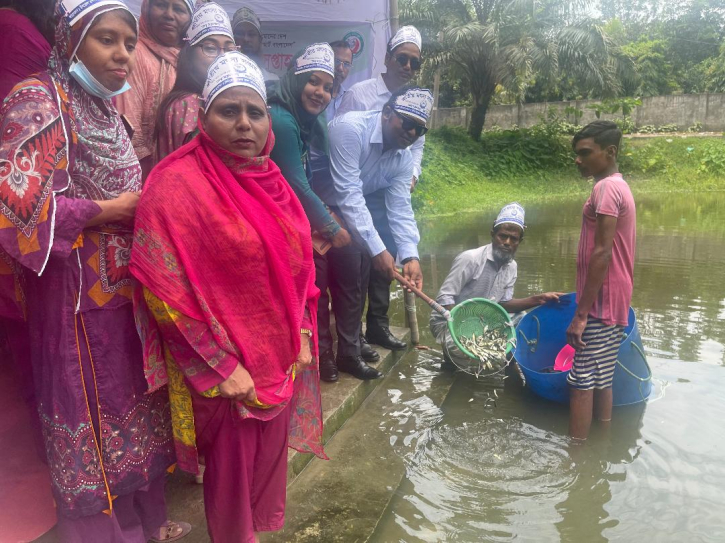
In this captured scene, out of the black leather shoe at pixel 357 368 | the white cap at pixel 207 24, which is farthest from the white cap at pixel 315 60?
the black leather shoe at pixel 357 368

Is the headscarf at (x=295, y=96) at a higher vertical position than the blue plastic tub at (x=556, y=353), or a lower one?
higher

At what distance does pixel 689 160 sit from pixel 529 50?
7025mm

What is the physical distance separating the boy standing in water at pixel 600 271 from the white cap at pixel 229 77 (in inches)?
82.8

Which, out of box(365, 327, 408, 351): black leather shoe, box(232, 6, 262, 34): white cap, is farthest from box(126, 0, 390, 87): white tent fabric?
box(365, 327, 408, 351): black leather shoe

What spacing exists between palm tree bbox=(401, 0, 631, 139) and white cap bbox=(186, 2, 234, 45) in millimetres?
16426

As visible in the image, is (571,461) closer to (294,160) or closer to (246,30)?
(294,160)

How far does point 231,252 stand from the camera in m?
1.85

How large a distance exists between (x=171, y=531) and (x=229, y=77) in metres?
1.67

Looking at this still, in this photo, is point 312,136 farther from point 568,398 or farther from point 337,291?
point 568,398

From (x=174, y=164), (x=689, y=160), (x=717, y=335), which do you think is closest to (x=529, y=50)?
(x=689, y=160)

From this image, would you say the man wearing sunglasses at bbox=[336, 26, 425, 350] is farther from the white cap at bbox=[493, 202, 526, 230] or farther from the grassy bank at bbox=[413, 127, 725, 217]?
the grassy bank at bbox=[413, 127, 725, 217]

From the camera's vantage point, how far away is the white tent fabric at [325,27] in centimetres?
495

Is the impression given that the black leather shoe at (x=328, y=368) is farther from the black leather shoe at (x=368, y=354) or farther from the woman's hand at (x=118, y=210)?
the woman's hand at (x=118, y=210)

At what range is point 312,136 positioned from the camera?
11.0ft
